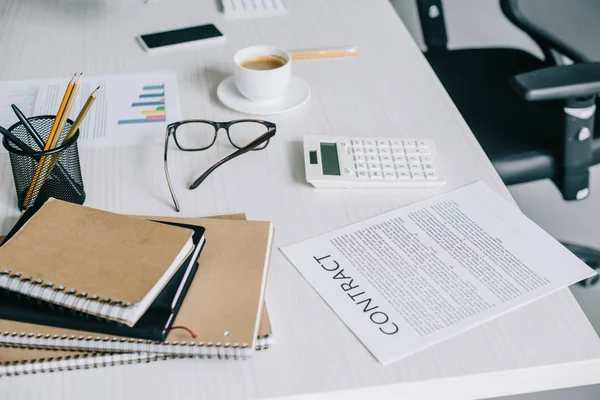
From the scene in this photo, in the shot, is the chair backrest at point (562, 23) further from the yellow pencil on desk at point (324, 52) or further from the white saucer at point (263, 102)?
the white saucer at point (263, 102)

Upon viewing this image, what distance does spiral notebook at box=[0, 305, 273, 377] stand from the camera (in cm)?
60

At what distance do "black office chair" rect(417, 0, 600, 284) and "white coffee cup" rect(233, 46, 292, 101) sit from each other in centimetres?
41

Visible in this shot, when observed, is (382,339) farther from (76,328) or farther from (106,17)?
(106,17)

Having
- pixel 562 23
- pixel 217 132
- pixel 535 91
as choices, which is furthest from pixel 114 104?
pixel 562 23

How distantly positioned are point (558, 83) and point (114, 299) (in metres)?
0.84

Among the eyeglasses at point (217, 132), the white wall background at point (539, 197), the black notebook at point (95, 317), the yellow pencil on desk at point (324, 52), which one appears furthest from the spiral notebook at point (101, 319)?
the white wall background at point (539, 197)

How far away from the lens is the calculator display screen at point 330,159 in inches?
33.7

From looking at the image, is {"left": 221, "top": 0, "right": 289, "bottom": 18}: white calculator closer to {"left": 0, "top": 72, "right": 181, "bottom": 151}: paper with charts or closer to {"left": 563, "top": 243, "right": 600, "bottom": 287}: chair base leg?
{"left": 0, "top": 72, "right": 181, "bottom": 151}: paper with charts

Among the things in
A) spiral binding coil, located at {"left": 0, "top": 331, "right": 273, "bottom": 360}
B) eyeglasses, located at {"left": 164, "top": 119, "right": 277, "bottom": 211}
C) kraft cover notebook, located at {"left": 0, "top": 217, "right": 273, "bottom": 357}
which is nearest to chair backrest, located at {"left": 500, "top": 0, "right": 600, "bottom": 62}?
eyeglasses, located at {"left": 164, "top": 119, "right": 277, "bottom": 211}

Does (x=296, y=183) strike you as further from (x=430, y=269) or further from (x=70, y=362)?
(x=70, y=362)

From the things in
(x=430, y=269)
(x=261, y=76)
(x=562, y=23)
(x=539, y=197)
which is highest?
(x=261, y=76)

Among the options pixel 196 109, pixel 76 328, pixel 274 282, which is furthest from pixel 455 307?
pixel 196 109

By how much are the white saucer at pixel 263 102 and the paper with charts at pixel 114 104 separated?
8 cm

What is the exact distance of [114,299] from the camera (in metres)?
0.59
